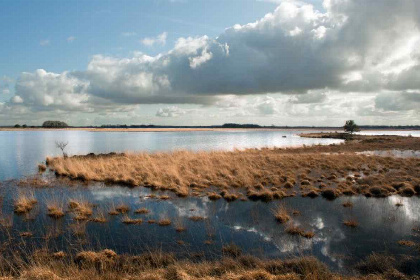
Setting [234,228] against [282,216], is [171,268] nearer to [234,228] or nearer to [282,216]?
[234,228]

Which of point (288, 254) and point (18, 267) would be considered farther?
point (288, 254)

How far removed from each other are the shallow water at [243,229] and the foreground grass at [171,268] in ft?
2.21

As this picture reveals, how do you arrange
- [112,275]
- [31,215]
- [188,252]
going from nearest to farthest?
[112,275] → [188,252] → [31,215]

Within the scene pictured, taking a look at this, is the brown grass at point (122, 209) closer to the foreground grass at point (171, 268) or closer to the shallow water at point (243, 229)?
the shallow water at point (243, 229)

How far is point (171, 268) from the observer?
312 inches

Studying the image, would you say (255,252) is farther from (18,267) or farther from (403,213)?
(403,213)

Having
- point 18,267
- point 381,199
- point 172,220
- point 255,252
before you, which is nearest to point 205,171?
point 172,220

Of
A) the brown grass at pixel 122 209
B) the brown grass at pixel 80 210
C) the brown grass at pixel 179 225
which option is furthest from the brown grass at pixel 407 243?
the brown grass at pixel 80 210

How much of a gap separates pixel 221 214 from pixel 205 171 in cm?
1100

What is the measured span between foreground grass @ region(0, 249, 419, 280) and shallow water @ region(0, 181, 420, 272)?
2.21 ft

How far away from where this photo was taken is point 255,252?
381 inches

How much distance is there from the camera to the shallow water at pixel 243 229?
991 cm

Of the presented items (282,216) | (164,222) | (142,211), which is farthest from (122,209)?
(282,216)

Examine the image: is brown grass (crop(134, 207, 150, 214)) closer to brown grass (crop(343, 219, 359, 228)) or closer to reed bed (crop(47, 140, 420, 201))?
reed bed (crop(47, 140, 420, 201))
